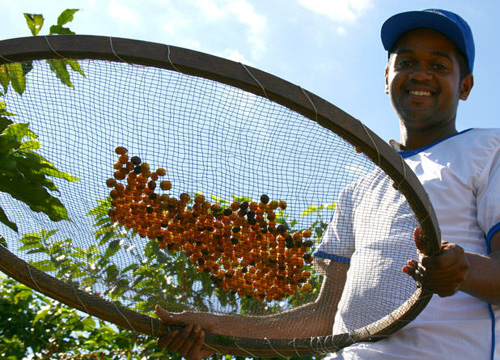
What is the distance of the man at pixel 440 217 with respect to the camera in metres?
1.51

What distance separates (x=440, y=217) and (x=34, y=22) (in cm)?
192

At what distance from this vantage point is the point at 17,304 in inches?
157

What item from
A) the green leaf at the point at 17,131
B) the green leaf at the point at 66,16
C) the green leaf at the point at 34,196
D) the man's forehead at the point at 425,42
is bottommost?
the green leaf at the point at 34,196

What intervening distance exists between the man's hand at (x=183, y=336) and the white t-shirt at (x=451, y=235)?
443 millimetres

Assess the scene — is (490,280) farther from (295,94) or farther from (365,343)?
(295,94)

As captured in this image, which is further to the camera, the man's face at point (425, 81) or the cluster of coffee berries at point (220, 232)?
the man's face at point (425, 81)

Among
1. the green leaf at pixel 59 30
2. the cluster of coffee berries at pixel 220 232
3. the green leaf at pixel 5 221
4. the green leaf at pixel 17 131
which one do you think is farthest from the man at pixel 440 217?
the green leaf at pixel 59 30

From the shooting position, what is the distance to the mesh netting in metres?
1.66

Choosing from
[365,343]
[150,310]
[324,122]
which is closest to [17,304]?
[150,310]

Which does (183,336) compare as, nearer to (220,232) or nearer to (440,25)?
(220,232)

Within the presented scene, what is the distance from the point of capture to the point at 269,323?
2.01 meters

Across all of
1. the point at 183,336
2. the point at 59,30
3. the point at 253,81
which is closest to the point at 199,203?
the point at 183,336

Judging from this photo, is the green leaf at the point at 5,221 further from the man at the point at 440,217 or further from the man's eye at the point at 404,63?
the man's eye at the point at 404,63

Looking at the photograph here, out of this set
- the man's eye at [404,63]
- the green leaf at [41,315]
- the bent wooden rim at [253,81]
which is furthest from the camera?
the green leaf at [41,315]
